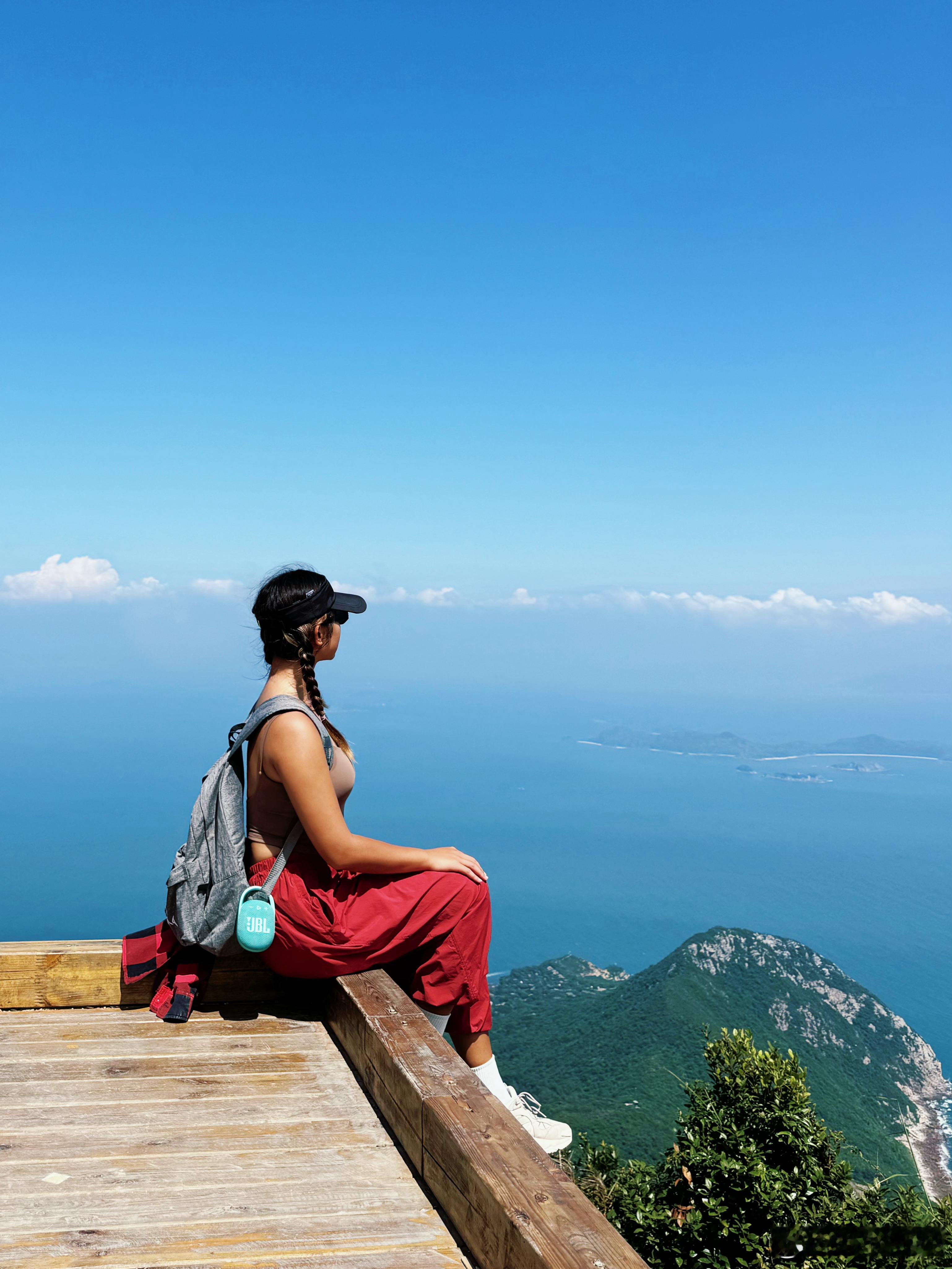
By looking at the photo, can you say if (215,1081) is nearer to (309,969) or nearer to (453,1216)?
(309,969)

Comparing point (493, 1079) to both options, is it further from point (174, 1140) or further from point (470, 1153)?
point (470, 1153)

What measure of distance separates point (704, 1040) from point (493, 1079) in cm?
5248

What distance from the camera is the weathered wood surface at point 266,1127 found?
1852 millimetres

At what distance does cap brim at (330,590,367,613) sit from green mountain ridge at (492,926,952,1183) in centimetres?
4758

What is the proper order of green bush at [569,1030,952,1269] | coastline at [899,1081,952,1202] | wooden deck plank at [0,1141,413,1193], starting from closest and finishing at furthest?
wooden deck plank at [0,1141,413,1193] → green bush at [569,1030,952,1269] → coastline at [899,1081,952,1202]

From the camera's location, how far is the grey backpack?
3145 mm

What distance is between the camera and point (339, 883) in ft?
10.7

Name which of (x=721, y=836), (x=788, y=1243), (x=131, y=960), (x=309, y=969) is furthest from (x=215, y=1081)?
(x=721, y=836)

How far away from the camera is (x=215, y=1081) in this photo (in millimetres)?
2764

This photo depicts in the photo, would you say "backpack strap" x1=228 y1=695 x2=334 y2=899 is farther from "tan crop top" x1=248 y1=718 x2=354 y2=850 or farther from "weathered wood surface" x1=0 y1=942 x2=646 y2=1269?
"weathered wood surface" x1=0 y1=942 x2=646 y2=1269

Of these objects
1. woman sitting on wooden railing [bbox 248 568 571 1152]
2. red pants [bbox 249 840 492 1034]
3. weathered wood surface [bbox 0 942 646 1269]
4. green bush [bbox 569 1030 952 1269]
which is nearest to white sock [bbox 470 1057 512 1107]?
woman sitting on wooden railing [bbox 248 568 571 1152]

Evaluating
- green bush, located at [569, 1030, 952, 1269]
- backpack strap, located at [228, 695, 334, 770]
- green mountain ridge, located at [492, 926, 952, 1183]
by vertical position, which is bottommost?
green mountain ridge, located at [492, 926, 952, 1183]

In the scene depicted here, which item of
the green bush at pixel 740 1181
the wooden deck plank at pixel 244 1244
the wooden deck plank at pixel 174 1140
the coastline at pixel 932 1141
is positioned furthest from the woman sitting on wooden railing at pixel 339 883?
the coastline at pixel 932 1141

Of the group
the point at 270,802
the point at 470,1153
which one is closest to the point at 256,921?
the point at 270,802
